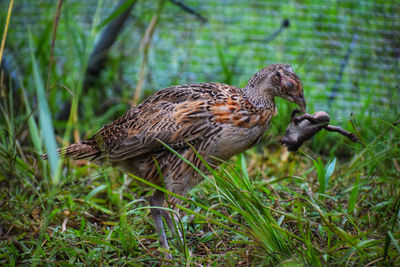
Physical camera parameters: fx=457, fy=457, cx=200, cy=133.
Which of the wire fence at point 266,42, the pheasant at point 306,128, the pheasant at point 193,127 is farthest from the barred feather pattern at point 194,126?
the wire fence at point 266,42

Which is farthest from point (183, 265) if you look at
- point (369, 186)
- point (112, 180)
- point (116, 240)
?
point (369, 186)

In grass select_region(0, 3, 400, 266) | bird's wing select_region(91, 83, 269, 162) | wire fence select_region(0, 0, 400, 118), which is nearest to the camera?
grass select_region(0, 3, 400, 266)

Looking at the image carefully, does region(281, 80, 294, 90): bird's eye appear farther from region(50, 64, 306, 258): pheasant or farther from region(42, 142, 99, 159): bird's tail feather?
region(42, 142, 99, 159): bird's tail feather

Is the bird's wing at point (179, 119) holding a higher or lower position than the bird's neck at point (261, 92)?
lower

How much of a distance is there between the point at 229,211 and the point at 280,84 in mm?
893

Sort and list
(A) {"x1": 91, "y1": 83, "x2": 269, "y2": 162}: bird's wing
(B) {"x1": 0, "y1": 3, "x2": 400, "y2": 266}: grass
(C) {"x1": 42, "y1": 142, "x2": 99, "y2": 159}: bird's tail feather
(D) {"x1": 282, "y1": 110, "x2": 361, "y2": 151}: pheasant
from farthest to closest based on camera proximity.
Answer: (C) {"x1": 42, "y1": 142, "x2": 99, "y2": 159}: bird's tail feather < (A) {"x1": 91, "y1": 83, "x2": 269, "y2": 162}: bird's wing < (D) {"x1": 282, "y1": 110, "x2": 361, "y2": 151}: pheasant < (B) {"x1": 0, "y1": 3, "x2": 400, "y2": 266}: grass

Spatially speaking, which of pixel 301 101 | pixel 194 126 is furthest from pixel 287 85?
pixel 194 126

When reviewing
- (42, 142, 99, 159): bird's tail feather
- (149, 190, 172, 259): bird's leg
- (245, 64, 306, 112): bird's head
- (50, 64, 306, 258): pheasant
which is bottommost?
(149, 190, 172, 259): bird's leg

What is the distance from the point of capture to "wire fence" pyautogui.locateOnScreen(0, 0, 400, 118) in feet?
15.1

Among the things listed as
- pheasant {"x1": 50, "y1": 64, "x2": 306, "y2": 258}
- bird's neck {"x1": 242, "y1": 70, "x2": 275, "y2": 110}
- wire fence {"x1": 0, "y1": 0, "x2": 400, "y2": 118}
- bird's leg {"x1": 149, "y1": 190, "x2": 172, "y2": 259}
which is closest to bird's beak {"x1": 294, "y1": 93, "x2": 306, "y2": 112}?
pheasant {"x1": 50, "y1": 64, "x2": 306, "y2": 258}

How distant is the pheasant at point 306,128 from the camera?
257cm

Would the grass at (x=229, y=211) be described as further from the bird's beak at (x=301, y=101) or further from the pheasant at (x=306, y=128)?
the bird's beak at (x=301, y=101)

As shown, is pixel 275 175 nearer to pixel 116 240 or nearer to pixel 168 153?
pixel 168 153

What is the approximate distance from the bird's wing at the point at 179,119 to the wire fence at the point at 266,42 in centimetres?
170
